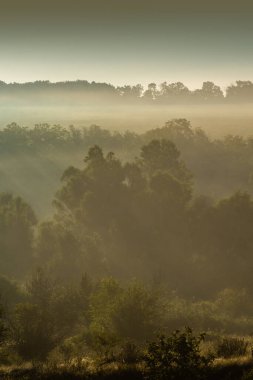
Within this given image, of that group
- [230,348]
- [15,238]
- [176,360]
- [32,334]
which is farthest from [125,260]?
[176,360]

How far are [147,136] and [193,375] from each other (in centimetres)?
12353

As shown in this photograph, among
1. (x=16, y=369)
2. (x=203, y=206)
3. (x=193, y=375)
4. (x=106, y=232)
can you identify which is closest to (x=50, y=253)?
(x=106, y=232)

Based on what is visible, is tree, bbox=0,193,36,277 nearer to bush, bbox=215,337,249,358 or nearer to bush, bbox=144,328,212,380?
bush, bbox=215,337,249,358

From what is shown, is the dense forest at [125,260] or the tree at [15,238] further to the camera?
the tree at [15,238]

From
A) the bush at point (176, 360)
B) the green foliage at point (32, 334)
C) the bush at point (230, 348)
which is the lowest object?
the green foliage at point (32, 334)

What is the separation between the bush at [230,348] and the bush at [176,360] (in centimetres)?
618

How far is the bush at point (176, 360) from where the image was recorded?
65.4 feet

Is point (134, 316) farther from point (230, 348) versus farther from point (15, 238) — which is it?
point (15, 238)

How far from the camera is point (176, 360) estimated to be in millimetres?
20172

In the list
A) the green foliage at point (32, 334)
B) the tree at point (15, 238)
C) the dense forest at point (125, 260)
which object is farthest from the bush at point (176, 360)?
the tree at point (15, 238)

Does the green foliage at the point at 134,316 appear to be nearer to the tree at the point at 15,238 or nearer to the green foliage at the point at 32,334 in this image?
the green foliage at the point at 32,334

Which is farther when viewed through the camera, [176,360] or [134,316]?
[134,316]

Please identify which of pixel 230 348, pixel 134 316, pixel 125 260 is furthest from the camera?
pixel 125 260

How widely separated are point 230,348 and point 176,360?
8803 mm
